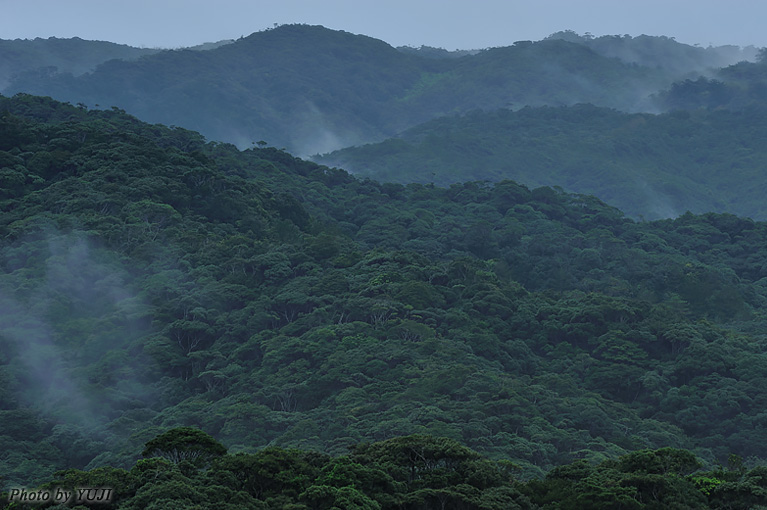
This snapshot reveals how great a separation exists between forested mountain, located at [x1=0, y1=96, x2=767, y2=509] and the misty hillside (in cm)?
8535

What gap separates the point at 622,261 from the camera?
256 ft

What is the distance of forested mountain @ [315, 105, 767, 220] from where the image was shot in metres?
138

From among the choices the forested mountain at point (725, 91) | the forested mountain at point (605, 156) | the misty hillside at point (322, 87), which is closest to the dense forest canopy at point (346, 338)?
the forested mountain at point (605, 156)

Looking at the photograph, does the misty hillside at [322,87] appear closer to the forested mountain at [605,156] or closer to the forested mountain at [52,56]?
the forested mountain at [52,56]

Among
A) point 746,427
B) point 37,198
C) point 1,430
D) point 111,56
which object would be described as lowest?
A: point 1,430

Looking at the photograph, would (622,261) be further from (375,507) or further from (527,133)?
(527,133)

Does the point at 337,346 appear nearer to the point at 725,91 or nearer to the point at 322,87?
the point at 725,91

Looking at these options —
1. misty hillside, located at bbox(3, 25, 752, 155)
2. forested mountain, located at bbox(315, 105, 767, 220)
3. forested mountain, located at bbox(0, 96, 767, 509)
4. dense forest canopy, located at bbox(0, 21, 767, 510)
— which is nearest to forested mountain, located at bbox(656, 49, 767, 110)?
forested mountain, located at bbox(315, 105, 767, 220)

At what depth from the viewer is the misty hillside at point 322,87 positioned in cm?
16350

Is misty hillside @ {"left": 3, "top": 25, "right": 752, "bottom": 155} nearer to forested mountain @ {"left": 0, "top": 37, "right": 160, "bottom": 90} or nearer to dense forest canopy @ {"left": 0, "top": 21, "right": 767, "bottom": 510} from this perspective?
forested mountain @ {"left": 0, "top": 37, "right": 160, "bottom": 90}

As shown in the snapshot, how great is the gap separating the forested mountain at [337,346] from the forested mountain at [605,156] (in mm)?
56609

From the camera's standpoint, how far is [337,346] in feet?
171

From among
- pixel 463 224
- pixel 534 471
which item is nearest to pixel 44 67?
pixel 463 224

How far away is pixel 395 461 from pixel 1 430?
2146cm
